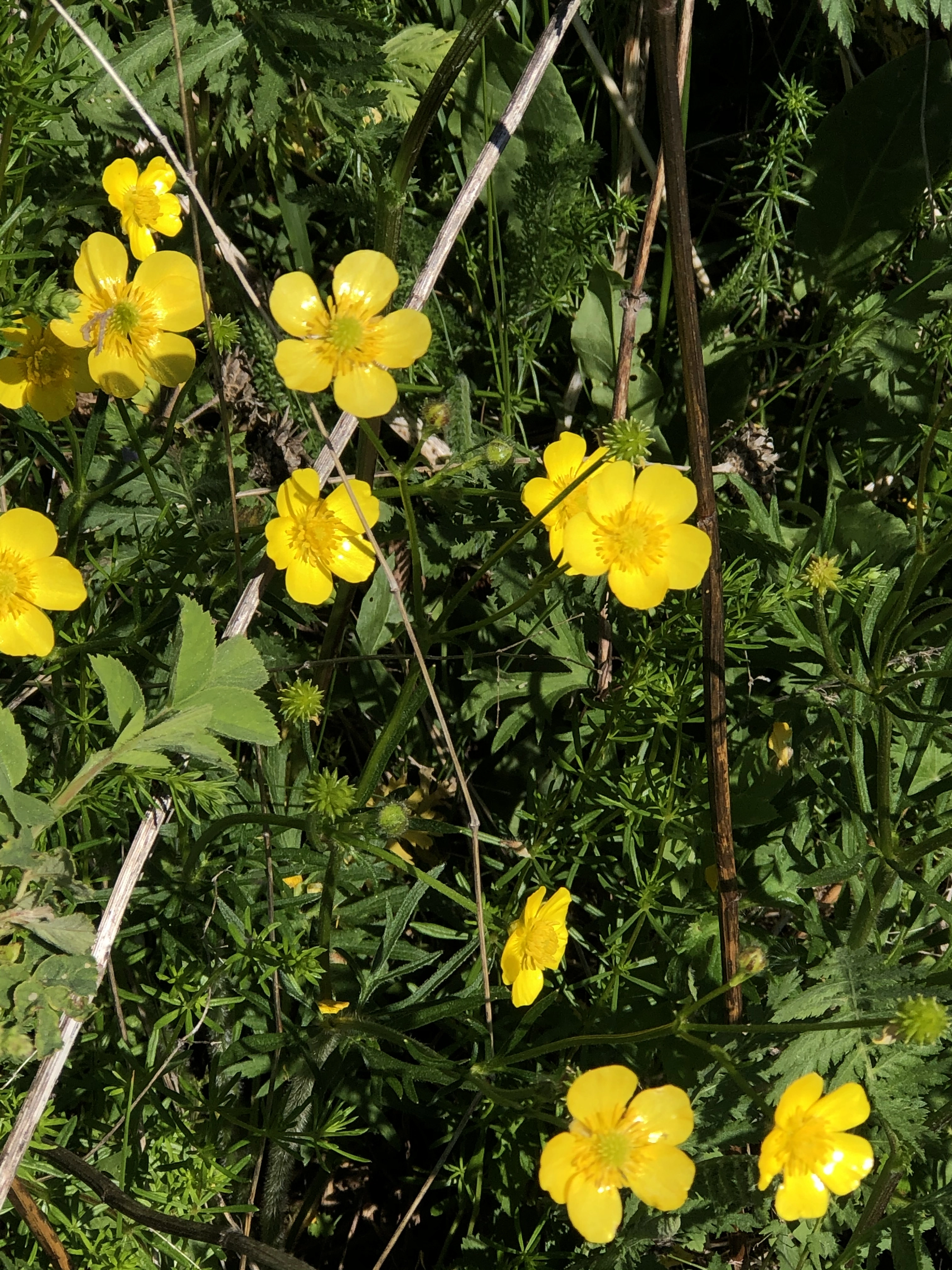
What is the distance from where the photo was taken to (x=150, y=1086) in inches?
77.0

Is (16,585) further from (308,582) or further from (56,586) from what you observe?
(308,582)

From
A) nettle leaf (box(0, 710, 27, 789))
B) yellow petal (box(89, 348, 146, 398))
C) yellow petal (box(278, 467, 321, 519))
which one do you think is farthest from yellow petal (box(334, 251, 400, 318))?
nettle leaf (box(0, 710, 27, 789))

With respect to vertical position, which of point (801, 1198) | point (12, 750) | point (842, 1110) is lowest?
point (801, 1198)

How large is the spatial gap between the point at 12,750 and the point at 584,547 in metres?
0.97

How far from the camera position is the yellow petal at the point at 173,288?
1.98 meters

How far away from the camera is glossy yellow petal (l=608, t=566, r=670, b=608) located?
1854 mm

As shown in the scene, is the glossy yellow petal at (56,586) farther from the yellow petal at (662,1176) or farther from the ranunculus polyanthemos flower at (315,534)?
the yellow petal at (662,1176)

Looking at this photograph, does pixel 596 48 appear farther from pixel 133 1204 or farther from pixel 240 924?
pixel 133 1204

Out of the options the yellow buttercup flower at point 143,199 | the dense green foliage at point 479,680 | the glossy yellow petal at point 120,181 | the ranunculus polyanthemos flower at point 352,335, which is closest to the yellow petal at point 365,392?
the ranunculus polyanthemos flower at point 352,335

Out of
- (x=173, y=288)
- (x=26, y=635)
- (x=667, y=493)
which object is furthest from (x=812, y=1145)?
(x=173, y=288)

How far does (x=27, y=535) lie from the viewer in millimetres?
1857

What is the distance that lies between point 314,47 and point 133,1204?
7.09ft

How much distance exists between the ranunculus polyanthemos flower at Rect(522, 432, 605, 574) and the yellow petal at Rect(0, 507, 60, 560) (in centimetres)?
85

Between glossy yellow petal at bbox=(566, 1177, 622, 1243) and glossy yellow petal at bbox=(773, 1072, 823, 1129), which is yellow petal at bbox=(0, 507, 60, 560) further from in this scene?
glossy yellow petal at bbox=(773, 1072, 823, 1129)
